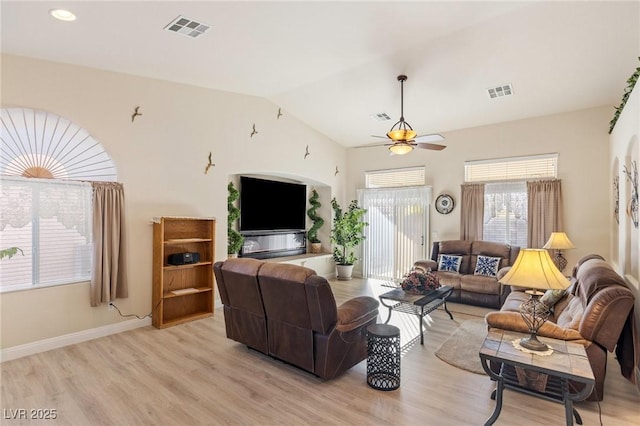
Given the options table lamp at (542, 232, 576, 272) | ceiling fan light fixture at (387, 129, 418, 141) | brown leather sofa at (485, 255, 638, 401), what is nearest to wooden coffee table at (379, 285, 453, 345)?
brown leather sofa at (485, 255, 638, 401)

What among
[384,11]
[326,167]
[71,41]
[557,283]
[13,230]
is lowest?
[557,283]

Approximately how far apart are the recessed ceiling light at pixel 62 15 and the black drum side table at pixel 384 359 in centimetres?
411

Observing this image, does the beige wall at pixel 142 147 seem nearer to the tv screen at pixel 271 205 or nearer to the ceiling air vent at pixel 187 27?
the tv screen at pixel 271 205

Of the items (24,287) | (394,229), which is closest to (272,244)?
(394,229)

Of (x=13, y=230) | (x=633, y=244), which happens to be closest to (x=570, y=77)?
(x=633, y=244)

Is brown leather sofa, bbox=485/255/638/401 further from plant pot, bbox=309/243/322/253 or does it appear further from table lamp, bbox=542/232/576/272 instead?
plant pot, bbox=309/243/322/253

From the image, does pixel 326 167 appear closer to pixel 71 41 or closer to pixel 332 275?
pixel 332 275

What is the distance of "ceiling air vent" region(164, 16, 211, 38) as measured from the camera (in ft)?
11.2

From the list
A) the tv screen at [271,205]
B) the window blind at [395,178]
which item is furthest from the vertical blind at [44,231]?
the window blind at [395,178]

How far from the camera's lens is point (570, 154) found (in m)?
5.77

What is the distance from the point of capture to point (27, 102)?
12.4 ft

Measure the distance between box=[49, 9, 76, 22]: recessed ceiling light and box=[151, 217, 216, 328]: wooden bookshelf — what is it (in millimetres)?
2439

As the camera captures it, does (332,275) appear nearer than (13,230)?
No

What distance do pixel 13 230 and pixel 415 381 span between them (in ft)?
15.3
